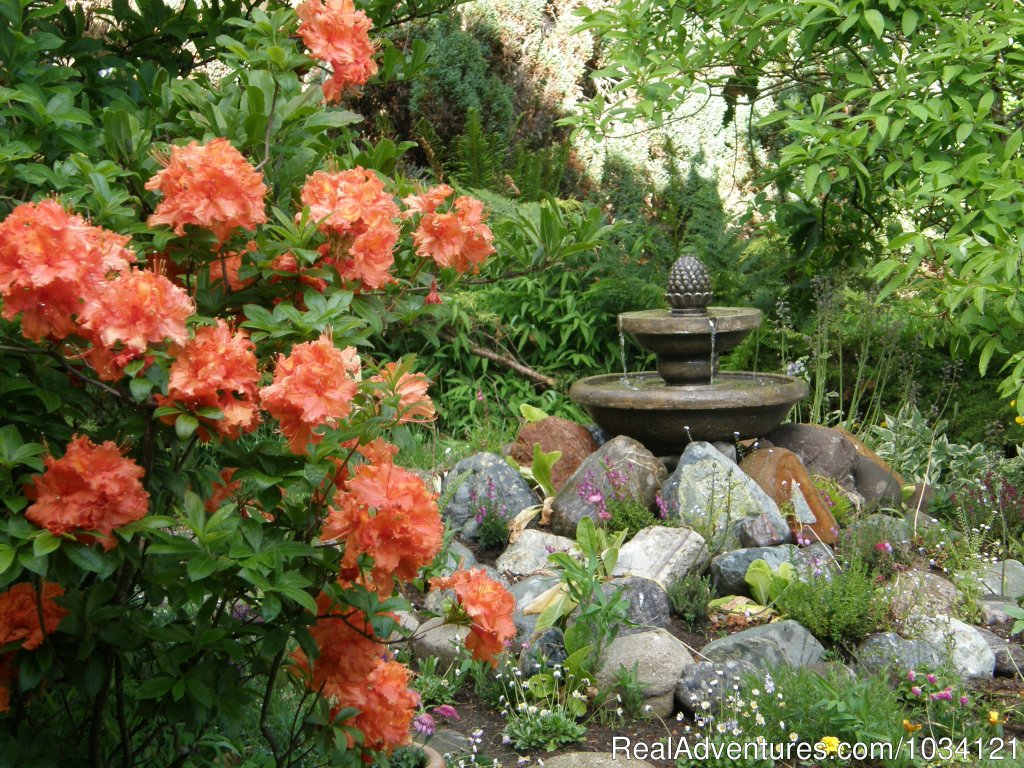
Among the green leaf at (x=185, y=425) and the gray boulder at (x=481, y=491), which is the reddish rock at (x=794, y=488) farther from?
the green leaf at (x=185, y=425)

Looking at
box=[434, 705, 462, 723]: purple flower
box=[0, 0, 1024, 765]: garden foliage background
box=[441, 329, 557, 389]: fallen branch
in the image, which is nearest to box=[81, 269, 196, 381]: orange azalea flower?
box=[0, 0, 1024, 765]: garden foliage background

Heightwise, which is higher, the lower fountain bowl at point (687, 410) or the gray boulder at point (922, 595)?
the lower fountain bowl at point (687, 410)

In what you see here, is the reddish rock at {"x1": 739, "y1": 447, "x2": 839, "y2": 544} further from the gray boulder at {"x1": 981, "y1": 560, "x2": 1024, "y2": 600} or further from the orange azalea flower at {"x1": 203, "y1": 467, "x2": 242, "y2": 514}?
the orange azalea flower at {"x1": 203, "y1": 467, "x2": 242, "y2": 514}

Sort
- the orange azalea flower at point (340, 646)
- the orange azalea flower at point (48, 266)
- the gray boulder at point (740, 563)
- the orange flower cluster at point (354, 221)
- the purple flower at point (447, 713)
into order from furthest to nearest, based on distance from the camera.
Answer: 1. the gray boulder at point (740, 563)
2. the purple flower at point (447, 713)
3. the orange azalea flower at point (340, 646)
4. the orange flower cluster at point (354, 221)
5. the orange azalea flower at point (48, 266)

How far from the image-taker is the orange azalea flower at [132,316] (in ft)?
5.72

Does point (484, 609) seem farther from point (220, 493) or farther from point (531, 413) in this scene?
point (531, 413)

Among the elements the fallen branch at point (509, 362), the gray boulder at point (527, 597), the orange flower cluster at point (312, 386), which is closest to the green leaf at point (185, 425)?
the orange flower cluster at point (312, 386)

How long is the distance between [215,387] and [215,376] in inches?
0.8

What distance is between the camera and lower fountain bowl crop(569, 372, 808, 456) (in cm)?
515

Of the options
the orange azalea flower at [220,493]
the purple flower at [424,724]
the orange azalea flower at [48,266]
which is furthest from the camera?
the purple flower at [424,724]

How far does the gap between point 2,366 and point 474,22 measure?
26.2ft

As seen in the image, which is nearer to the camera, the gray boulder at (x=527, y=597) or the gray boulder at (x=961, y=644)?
the gray boulder at (x=961, y=644)

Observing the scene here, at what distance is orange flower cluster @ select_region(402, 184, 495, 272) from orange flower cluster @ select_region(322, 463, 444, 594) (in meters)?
0.54

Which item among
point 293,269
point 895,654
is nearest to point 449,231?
point 293,269
